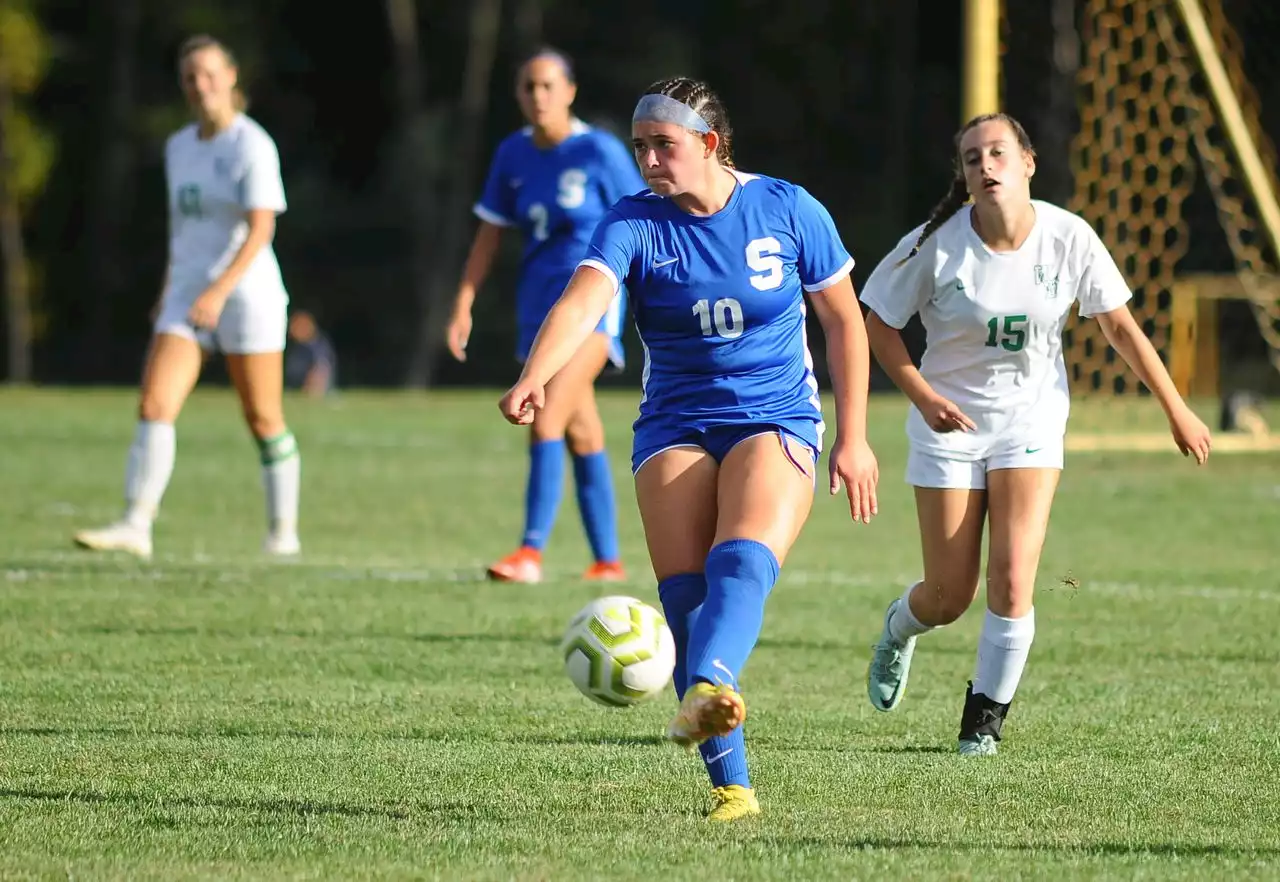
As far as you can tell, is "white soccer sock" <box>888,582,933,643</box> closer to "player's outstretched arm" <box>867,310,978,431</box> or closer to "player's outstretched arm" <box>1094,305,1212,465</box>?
"player's outstretched arm" <box>867,310,978,431</box>

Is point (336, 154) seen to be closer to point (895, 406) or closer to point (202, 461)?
point (895, 406)

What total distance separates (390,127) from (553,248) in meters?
36.5

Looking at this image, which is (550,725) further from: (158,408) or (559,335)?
(158,408)

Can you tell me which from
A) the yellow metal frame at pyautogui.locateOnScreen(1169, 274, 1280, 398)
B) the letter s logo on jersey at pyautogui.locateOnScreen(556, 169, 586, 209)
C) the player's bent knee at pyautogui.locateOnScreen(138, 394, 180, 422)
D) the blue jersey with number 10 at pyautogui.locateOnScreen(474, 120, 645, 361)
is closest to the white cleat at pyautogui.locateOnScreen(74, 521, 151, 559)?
the player's bent knee at pyautogui.locateOnScreen(138, 394, 180, 422)

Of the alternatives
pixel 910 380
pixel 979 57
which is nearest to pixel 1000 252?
pixel 910 380

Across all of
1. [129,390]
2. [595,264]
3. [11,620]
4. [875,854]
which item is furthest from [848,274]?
[129,390]

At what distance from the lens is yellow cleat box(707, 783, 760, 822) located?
4.94m

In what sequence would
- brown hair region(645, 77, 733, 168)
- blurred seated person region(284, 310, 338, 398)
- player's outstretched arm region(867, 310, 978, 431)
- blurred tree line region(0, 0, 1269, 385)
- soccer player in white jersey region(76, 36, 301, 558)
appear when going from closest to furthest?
brown hair region(645, 77, 733, 168)
player's outstretched arm region(867, 310, 978, 431)
soccer player in white jersey region(76, 36, 301, 558)
blurred seated person region(284, 310, 338, 398)
blurred tree line region(0, 0, 1269, 385)

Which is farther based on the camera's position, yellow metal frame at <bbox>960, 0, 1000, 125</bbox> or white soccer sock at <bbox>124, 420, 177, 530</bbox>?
yellow metal frame at <bbox>960, 0, 1000, 125</bbox>

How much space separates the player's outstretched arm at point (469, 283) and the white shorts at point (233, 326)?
0.94 metres

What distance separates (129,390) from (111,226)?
982cm

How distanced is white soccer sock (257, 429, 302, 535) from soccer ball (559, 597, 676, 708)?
5.58 meters

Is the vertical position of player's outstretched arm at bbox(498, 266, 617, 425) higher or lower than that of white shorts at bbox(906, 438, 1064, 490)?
higher

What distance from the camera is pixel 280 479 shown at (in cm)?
1054
